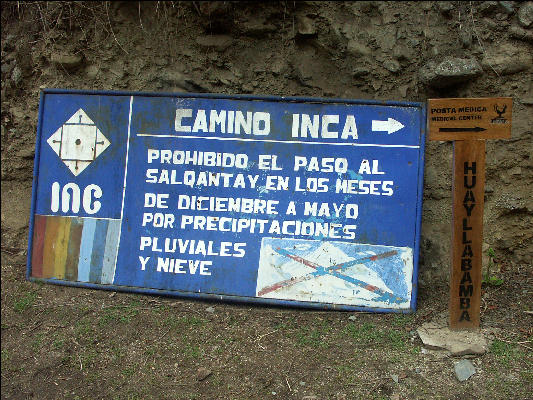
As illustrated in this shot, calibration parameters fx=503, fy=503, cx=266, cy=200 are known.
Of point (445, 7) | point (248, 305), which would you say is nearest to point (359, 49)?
point (445, 7)

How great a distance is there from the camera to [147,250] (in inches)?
151

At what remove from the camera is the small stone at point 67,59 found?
4465mm

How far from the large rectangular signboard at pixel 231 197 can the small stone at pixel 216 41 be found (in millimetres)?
709

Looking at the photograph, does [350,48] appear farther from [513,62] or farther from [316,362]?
[316,362]

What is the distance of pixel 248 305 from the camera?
3.77 m

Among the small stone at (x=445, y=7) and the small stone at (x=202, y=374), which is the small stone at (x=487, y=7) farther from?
the small stone at (x=202, y=374)

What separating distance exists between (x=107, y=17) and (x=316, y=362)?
342cm

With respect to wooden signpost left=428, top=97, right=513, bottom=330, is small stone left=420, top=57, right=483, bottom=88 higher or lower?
higher

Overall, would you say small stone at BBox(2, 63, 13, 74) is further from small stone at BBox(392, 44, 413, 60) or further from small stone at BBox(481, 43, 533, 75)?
small stone at BBox(481, 43, 533, 75)

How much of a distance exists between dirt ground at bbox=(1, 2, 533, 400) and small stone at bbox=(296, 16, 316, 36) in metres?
0.01

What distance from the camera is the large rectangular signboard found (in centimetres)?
364

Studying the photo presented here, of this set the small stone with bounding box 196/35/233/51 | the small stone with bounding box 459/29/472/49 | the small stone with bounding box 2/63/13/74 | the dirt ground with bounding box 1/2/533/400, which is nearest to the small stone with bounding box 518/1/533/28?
the dirt ground with bounding box 1/2/533/400

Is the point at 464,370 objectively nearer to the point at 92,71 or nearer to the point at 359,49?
the point at 359,49

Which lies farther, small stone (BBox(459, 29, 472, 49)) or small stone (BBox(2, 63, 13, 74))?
small stone (BBox(2, 63, 13, 74))
